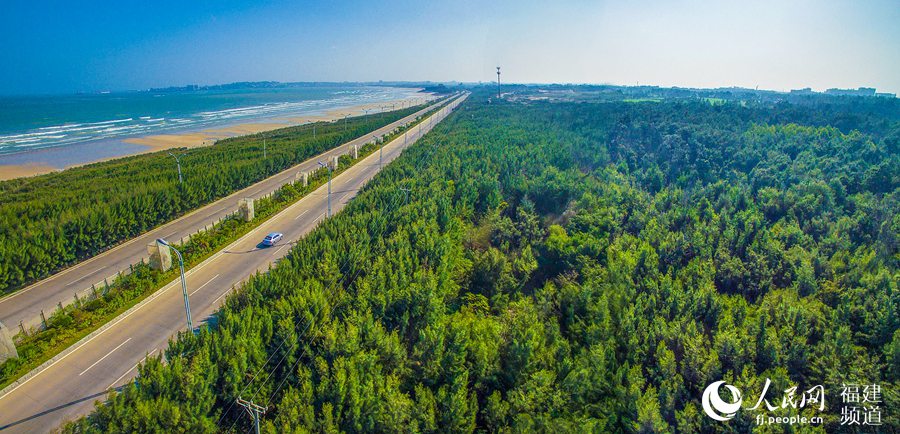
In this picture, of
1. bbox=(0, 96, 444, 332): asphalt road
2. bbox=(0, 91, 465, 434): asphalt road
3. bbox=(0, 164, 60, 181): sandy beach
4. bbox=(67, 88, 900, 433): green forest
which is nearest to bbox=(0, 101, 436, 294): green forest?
bbox=(0, 96, 444, 332): asphalt road

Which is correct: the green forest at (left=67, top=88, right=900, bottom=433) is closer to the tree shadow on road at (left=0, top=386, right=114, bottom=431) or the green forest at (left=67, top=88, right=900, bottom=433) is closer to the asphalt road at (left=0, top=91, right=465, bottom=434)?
the asphalt road at (left=0, top=91, right=465, bottom=434)

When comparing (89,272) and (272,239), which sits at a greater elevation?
(272,239)

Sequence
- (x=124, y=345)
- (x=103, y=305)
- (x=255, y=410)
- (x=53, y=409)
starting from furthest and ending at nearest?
(x=103, y=305) < (x=124, y=345) < (x=53, y=409) < (x=255, y=410)

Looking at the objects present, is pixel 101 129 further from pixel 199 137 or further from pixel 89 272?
pixel 89 272

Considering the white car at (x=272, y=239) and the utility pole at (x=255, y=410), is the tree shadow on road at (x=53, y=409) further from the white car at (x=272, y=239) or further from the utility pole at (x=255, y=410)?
the white car at (x=272, y=239)

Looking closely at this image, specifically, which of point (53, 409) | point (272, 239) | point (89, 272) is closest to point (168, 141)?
point (89, 272)
